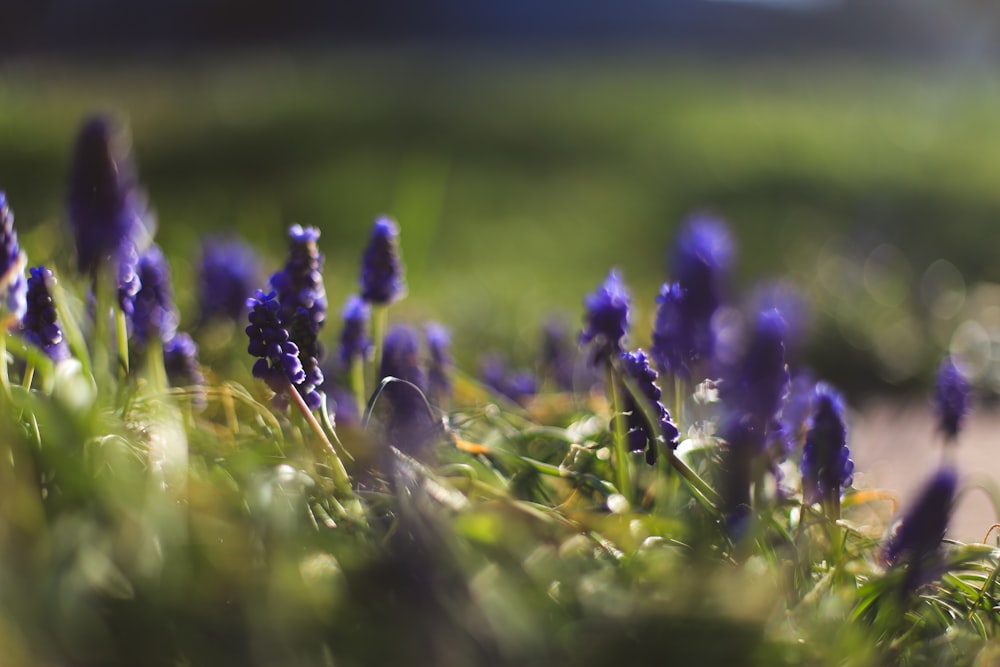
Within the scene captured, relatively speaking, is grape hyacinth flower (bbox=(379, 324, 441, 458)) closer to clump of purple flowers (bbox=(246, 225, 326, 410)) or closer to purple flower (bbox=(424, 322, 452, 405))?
clump of purple flowers (bbox=(246, 225, 326, 410))

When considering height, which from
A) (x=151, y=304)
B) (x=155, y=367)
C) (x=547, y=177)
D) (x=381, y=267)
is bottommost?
(x=547, y=177)

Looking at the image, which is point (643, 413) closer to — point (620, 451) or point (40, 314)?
point (620, 451)

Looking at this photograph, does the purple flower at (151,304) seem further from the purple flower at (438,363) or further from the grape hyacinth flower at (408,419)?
the purple flower at (438,363)

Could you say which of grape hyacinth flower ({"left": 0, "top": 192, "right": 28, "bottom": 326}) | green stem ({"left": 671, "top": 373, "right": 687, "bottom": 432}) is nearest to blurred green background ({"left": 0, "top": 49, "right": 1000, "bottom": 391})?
grape hyacinth flower ({"left": 0, "top": 192, "right": 28, "bottom": 326})

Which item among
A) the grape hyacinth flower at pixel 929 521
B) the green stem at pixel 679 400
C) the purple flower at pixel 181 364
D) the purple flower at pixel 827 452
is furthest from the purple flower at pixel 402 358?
the grape hyacinth flower at pixel 929 521

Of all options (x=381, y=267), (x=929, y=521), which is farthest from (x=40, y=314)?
(x=929, y=521)

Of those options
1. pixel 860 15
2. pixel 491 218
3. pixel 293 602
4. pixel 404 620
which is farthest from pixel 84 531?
pixel 860 15

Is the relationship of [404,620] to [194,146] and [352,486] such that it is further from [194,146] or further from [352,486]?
[194,146]
